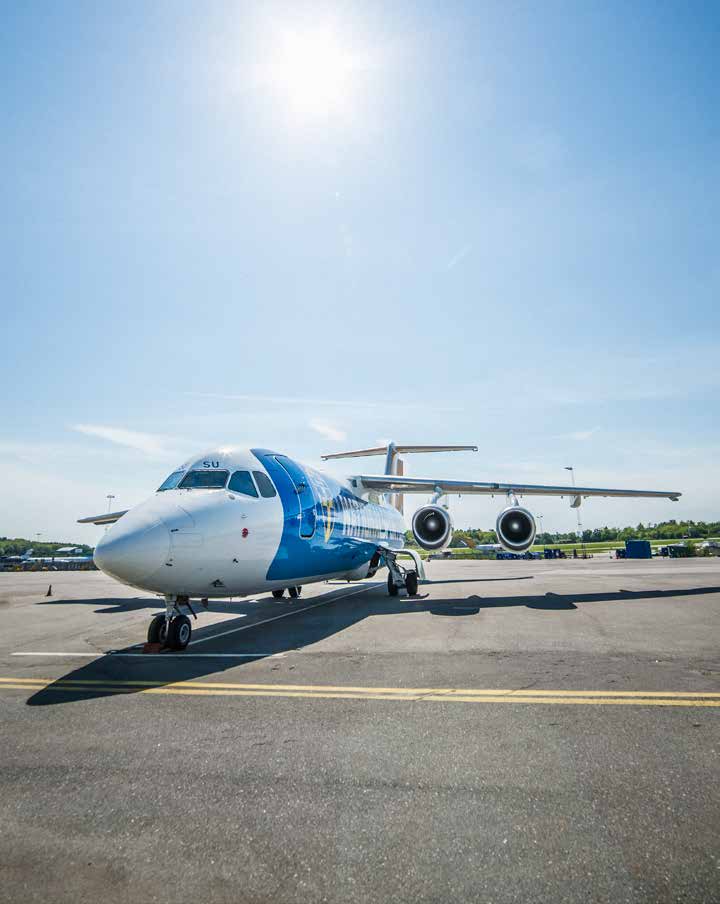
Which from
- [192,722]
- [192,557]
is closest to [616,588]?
[192,557]

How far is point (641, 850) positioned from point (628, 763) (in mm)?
1005

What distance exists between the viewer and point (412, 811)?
8.61ft

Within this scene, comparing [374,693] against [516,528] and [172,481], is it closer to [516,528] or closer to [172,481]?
[172,481]

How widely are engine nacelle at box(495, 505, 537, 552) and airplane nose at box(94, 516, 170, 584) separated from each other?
1057 cm

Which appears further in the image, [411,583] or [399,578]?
[399,578]

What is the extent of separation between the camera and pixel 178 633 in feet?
25.2

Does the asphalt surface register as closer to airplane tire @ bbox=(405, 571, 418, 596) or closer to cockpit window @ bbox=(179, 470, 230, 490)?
cockpit window @ bbox=(179, 470, 230, 490)

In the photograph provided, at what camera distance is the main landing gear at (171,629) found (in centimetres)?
760

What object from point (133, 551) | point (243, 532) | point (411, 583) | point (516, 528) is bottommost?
point (411, 583)

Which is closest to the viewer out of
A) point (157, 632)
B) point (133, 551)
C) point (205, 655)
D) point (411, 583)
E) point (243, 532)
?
point (133, 551)

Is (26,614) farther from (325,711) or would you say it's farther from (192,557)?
(325,711)

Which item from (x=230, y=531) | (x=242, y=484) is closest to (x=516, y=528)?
(x=242, y=484)

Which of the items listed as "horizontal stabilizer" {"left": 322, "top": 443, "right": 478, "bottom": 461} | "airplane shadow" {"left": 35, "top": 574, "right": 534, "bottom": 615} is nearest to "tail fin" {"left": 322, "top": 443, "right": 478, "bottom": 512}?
"horizontal stabilizer" {"left": 322, "top": 443, "right": 478, "bottom": 461}

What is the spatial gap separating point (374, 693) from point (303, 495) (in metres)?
6.14
